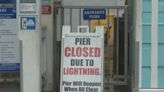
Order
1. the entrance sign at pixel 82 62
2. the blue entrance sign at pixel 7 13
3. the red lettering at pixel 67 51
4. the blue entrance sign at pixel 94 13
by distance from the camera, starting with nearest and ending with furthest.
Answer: the entrance sign at pixel 82 62, the red lettering at pixel 67 51, the blue entrance sign at pixel 94 13, the blue entrance sign at pixel 7 13

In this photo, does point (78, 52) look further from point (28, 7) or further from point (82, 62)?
point (28, 7)

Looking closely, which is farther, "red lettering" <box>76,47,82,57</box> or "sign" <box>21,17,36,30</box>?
"sign" <box>21,17,36,30</box>

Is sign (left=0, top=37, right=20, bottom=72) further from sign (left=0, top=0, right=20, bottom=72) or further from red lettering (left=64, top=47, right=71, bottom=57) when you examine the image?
red lettering (left=64, top=47, right=71, bottom=57)

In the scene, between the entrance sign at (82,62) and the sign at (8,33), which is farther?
the sign at (8,33)

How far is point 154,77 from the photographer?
11289 mm

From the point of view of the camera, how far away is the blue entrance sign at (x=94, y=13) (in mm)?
12508

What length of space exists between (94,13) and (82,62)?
256cm

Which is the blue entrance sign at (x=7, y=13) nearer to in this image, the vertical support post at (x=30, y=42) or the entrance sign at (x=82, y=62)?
the vertical support post at (x=30, y=42)

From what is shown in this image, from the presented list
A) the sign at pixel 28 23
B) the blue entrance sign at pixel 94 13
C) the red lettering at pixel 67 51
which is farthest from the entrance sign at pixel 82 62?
the blue entrance sign at pixel 94 13

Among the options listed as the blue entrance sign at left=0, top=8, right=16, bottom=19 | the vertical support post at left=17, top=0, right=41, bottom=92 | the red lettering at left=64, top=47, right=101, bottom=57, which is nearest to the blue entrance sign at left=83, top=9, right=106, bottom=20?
the blue entrance sign at left=0, top=8, right=16, bottom=19

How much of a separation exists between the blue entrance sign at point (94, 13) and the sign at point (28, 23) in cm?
223

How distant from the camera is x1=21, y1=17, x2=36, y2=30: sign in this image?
1053 centimetres

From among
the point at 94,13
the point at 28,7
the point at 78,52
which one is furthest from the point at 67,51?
the point at 94,13

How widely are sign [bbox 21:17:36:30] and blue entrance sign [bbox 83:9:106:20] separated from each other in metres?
2.23
